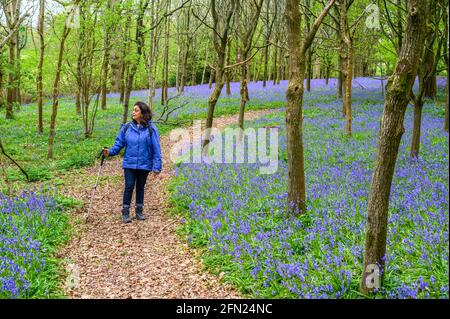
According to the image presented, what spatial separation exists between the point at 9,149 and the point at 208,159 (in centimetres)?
802

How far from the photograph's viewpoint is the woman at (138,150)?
8.34 m

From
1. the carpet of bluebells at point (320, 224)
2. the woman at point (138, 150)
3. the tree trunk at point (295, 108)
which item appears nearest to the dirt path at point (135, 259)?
the carpet of bluebells at point (320, 224)

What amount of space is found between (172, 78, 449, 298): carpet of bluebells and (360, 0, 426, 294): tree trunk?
1.04 ft

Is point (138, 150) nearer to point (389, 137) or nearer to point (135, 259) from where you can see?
point (135, 259)

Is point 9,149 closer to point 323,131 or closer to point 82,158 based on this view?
point 82,158

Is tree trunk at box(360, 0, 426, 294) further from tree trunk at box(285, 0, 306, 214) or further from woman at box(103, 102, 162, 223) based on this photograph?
woman at box(103, 102, 162, 223)

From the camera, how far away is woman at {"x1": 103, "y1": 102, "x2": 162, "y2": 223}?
8.34 meters

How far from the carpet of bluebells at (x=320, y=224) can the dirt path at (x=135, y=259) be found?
352 millimetres

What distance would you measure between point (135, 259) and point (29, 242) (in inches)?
67.3

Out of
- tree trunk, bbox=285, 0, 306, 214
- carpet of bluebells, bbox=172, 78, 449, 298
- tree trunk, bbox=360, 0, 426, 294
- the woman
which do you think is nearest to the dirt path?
carpet of bluebells, bbox=172, 78, 449, 298

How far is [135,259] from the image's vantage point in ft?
21.9

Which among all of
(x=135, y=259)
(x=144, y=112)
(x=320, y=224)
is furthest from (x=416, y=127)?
(x=135, y=259)

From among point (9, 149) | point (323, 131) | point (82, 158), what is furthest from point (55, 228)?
point (323, 131)
